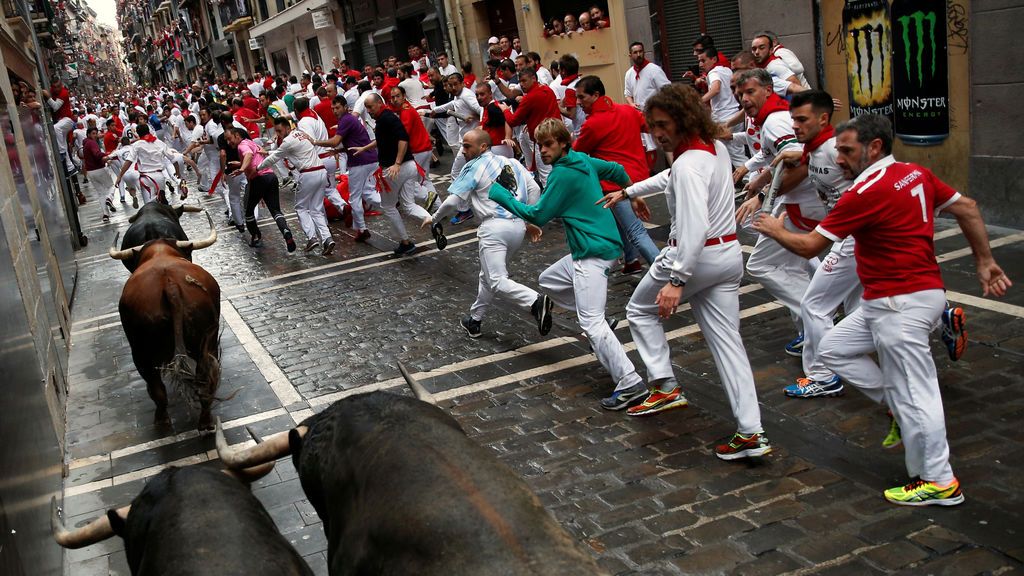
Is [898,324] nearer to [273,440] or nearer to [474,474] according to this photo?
[474,474]

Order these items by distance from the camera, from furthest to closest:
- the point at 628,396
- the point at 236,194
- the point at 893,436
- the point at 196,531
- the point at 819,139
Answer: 1. the point at 236,194
2. the point at 628,396
3. the point at 819,139
4. the point at 893,436
5. the point at 196,531

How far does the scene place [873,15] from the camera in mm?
12008

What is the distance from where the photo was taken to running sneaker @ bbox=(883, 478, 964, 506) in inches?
200

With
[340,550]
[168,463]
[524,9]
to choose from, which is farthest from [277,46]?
[340,550]

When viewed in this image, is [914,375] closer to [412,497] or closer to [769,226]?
[769,226]

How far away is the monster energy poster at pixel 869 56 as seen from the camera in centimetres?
1185

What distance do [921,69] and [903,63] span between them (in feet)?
0.89

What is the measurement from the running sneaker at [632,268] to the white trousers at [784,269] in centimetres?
315

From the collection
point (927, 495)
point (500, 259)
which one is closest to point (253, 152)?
point (500, 259)

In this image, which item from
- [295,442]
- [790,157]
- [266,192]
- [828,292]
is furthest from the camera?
[266,192]

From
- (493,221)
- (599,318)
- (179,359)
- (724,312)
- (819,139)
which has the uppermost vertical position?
(819,139)

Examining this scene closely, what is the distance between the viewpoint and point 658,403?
6828 millimetres

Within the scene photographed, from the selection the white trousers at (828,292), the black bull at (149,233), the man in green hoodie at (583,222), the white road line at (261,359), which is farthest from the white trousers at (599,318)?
the black bull at (149,233)

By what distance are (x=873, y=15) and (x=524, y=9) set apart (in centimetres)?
1244
